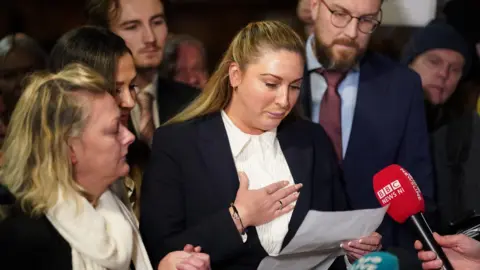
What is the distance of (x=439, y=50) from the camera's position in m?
2.31

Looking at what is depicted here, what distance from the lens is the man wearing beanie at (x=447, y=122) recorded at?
7.27 feet

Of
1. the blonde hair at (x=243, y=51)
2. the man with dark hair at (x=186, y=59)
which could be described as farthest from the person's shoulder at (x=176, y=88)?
the blonde hair at (x=243, y=51)

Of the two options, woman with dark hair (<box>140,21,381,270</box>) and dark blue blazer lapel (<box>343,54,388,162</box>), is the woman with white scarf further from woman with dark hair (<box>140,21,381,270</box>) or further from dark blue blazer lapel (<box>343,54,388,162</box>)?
dark blue blazer lapel (<box>343,54,388,162</box>)

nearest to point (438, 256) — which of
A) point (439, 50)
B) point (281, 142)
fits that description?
point (281, 142)

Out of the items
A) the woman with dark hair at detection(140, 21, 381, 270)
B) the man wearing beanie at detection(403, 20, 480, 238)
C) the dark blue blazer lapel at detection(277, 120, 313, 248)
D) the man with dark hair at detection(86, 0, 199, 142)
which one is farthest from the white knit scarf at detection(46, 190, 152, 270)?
the man wearing beanie at detection(403, 20, 480, 238)

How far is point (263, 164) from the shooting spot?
1685 mm

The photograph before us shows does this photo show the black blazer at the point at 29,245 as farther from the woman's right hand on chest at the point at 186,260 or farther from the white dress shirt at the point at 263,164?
the white dress shirt at the point at 263,164

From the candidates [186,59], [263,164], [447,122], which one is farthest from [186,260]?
[447,122]

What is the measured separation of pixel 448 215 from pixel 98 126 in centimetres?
127

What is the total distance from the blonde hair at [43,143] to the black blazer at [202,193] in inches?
8.8

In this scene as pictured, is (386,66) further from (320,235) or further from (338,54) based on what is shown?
(320,235)

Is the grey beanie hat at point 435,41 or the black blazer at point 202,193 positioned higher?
the grey beanie hat at point 435,41

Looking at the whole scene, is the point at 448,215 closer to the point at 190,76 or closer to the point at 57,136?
the point at 190,76

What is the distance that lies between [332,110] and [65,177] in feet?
2.80
